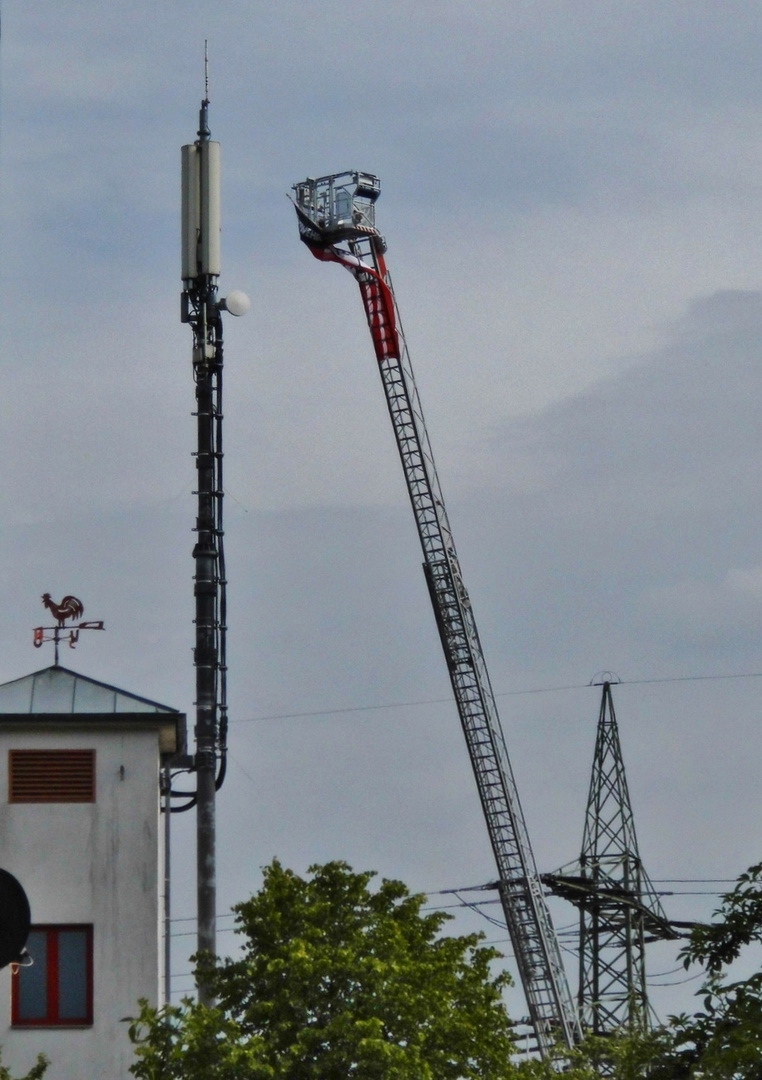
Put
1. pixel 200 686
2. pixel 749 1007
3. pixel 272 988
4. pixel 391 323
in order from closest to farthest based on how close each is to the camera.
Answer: pixel 749 1007
pixel 272 988
pixel 200 686
pixel 391 323

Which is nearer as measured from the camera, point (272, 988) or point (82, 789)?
point (272, 988)

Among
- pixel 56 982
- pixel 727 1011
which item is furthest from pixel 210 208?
pixel 727 1011

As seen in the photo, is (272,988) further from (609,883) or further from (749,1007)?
(609,883)

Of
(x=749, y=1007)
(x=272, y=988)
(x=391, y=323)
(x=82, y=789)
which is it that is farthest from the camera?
(x=391, y=323)

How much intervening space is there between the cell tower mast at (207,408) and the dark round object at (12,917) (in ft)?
95.7

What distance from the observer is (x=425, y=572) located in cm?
9006

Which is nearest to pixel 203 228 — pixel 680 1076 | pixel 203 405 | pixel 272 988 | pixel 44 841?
pixel 203 405

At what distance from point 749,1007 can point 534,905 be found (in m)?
74.6

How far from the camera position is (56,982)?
45.4m

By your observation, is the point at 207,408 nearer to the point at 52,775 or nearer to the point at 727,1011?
the point at 52,775

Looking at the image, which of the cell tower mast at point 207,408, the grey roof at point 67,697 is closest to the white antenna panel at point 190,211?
the cell tower mast at point 207,408

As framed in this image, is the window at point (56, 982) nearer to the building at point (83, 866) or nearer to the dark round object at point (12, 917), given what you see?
the building at point (83, 866)

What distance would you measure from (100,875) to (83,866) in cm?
43

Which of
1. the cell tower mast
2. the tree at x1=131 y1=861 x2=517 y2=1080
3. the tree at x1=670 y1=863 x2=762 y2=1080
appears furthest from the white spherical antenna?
the tree at x1=670 y1=863 x2=762 y2=1080
